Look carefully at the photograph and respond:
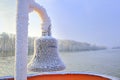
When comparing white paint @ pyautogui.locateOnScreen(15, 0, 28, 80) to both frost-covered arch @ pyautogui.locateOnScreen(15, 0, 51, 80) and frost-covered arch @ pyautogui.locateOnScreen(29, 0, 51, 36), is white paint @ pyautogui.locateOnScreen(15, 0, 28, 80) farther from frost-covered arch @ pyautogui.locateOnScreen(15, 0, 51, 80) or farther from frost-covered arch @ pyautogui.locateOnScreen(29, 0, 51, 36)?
frost-covered arch @ pyautogui.locateOnScreen(29, 0, 51, 36)

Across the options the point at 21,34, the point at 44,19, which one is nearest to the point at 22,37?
the point at 21,34

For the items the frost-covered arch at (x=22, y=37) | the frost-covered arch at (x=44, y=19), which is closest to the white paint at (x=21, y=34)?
the frost-covered arch at (x=22, y=37)

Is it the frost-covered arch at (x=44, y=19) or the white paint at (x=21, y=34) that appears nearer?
the white paint at (x=21, y=34)

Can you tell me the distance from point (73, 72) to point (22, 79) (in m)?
1.76

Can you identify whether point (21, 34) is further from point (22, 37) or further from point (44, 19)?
point (44, 19)

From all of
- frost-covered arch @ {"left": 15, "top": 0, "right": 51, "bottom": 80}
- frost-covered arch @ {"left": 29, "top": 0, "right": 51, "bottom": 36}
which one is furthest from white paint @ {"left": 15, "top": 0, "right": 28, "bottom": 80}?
frost-covered arch @ {"left": 29, "top": 0, "right": 51, "bottom": 36}

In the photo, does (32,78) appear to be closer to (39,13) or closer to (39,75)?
(39,75)

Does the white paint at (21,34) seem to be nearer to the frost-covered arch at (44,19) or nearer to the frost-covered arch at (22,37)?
the frost-covered arch at (22,37)

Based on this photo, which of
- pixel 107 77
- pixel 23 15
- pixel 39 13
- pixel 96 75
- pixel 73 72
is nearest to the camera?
pixel 23 15

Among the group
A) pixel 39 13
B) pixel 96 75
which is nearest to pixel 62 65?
pixel 39 13

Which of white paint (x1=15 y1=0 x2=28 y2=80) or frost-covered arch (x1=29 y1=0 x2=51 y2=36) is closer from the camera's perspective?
white paint (x1=15 y1=0 x2=28 y2=80)

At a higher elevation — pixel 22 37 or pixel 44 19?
pixel 44 19

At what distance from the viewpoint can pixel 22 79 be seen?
2119 mm

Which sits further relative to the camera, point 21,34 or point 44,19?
point 44,19
